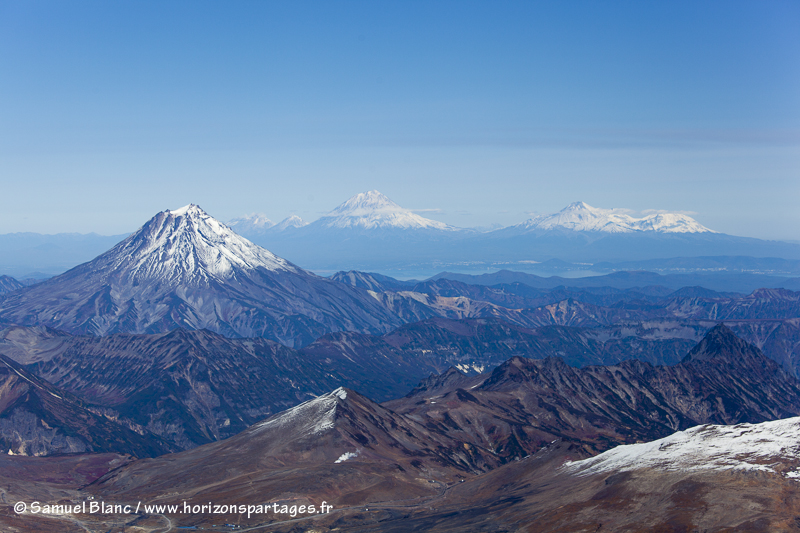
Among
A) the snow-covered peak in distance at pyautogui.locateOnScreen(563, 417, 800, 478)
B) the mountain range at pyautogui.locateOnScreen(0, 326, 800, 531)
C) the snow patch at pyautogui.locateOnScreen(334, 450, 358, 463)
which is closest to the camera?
the mountain range at pyautogui.locateOnScreen(0, 326, 800, 531)

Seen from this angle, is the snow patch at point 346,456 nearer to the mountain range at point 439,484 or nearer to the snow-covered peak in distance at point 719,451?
the mountain range at point 439,484

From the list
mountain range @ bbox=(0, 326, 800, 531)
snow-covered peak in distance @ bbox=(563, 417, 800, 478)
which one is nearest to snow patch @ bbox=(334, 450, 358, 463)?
mountain range @ bbox=(0, 326, 800, 531)

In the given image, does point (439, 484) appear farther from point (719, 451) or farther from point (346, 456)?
point (719, 451)

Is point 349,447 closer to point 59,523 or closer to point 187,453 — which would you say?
point 187,453

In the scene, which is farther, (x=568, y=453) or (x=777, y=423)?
(x=568, y=453)

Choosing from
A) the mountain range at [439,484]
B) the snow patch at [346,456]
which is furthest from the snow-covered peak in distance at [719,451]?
the snow patch at [346,456]

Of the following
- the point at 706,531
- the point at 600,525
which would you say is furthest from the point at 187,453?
the point at 706,531

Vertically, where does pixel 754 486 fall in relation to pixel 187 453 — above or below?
above

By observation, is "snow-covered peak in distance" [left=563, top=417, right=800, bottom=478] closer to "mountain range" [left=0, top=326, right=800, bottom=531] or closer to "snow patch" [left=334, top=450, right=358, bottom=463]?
"mountain range" [left=0, top=326, right=800, bottom=531]

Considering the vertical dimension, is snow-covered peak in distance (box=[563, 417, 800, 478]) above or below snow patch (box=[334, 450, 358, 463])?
above
